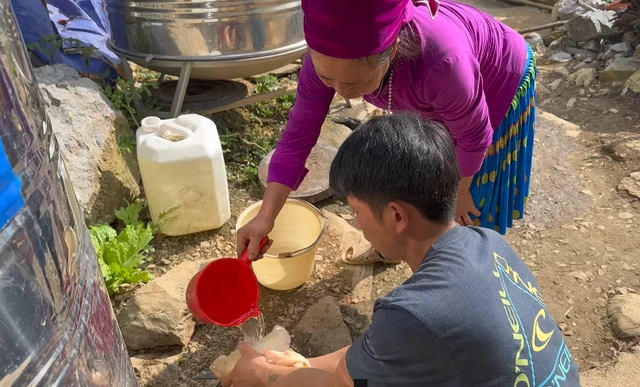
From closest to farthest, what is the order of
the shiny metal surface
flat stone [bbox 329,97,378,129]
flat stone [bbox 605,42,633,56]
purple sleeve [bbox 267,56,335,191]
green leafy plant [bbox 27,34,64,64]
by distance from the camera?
1. the shiny metal surface
2. purple sleeve [bbox 267,56,335,191]
3. green leafy plant [bbox 27,34,64,64]
4. flat stone [bbox 329,97,378,129]
5. flat stone [bbox 605,42,633,56]

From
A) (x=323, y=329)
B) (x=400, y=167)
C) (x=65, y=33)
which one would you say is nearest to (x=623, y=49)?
(x=323, y=329)

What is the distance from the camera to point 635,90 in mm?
4969

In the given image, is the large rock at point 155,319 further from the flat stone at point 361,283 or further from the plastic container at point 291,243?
the flat stone at point 361,283

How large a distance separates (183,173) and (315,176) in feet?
3.29

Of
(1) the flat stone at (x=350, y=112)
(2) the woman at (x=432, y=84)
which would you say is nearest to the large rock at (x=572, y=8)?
(1) the flat stone at (x=350, y=112)

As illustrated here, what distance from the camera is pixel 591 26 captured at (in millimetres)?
6047

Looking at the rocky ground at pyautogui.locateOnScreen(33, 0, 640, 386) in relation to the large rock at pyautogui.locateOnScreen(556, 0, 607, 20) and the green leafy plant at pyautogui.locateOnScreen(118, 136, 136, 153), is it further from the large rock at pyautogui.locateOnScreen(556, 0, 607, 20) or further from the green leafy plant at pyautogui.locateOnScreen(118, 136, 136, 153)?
the large rock at pyautogui.locateOnScreen(556, 0, 607, 20)

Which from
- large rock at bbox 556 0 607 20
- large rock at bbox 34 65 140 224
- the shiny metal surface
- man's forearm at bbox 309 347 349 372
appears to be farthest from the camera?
large rock at bbox 556 0 607 20

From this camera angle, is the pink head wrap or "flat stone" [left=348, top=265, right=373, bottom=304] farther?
"flat stone" [left=348, top=265, right=373, bottom=304]

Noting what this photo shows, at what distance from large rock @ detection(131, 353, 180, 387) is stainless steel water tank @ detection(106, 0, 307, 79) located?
191 centimetres

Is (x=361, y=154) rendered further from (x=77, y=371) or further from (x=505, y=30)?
(x=505, y=30)

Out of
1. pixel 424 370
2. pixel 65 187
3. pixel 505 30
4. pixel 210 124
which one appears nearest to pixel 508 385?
pixel 424 370

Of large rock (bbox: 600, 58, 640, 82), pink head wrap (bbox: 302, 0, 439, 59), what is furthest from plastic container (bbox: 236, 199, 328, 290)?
large rock (bbox: 600, 58, 640, 82)

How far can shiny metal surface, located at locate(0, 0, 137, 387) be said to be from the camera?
0.96 meters
